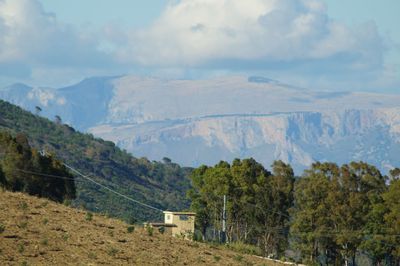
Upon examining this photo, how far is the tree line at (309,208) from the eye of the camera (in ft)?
303

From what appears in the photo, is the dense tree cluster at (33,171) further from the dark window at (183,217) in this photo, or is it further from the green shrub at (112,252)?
the green shrub at (112,252)

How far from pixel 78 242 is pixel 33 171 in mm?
68644

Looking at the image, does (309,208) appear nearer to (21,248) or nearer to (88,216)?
(88,216)

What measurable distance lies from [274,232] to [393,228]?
15920 millimetres

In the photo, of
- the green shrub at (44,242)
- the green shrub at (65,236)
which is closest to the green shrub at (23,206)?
the green shrub at (65,236)

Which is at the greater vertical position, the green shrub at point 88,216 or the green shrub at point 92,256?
the green shrub at point 88,216

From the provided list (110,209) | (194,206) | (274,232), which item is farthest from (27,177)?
(110,209)

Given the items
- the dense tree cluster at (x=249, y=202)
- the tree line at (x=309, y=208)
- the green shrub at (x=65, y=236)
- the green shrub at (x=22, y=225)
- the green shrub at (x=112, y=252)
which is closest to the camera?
the green shrub at (x=112, y=252)

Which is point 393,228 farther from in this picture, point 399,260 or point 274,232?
point 274,232

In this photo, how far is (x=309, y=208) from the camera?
98.3m

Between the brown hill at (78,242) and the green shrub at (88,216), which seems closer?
the brown hill at (78,242)

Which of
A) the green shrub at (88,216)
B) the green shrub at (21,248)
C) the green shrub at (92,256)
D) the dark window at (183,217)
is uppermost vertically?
the dark window at (183,217)

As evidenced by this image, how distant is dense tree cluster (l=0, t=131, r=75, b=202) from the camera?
102625mm

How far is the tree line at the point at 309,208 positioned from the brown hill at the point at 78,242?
45861mm
